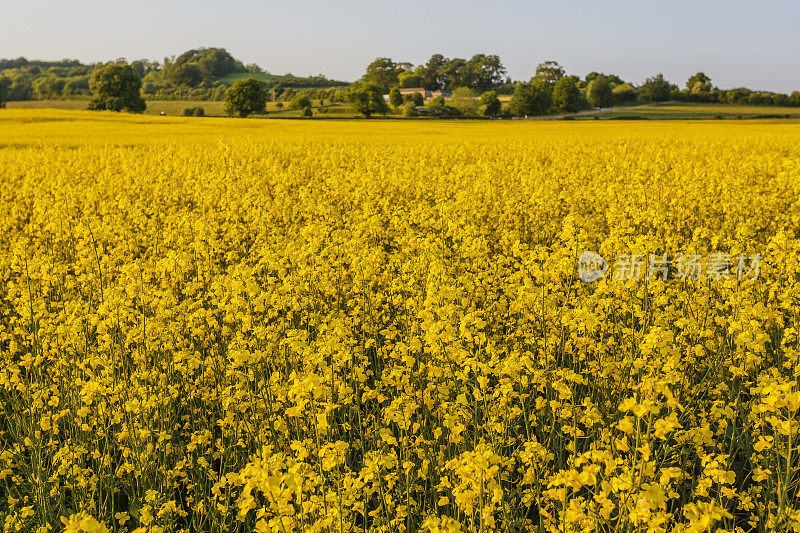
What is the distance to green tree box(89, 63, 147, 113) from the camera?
242 feet

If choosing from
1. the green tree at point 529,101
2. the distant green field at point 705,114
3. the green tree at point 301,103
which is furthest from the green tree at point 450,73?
the green tree at point 301,103

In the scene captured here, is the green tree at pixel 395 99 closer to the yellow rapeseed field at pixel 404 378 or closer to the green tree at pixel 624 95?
the green tree at pixel 624 95

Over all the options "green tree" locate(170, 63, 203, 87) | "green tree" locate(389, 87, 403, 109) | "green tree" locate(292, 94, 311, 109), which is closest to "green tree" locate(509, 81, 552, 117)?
"green tree" locate(389, 87, 403, 109)

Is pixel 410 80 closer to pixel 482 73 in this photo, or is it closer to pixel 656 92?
pixel 482 73

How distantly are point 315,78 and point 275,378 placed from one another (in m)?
169

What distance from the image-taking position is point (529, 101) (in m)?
84.8

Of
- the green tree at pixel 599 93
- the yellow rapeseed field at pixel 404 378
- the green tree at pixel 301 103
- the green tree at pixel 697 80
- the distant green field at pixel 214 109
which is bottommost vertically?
the yellow rapeseed field at pixel 404 378

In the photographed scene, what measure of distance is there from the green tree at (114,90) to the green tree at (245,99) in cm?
1196

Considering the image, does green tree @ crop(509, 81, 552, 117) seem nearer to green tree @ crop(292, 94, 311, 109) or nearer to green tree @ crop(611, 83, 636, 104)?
green tree @ crop(611, 83, 636, 104)

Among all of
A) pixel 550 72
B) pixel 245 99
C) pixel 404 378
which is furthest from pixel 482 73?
pixel 404 378

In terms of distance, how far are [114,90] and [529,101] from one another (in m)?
56.0

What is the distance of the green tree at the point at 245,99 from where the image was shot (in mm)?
75062

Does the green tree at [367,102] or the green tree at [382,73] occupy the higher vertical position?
the green tree at [382,73]

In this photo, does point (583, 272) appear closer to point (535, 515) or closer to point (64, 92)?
point (535, 515)
